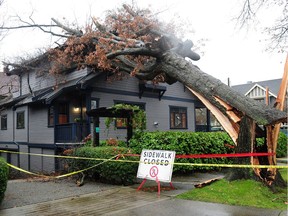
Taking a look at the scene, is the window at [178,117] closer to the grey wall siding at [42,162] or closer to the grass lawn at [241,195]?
the grey wall siding at [42,162]

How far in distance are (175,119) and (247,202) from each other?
591 inches

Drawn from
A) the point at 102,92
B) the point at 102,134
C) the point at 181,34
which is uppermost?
the point at 181,34

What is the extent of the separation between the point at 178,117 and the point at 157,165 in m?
13.4

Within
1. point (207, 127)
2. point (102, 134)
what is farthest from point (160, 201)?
point (207, 127)

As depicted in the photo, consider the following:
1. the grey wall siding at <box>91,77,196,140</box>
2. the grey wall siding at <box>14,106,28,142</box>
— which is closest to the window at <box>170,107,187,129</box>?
the grey wall siding at <box>91,77,196,140</box>

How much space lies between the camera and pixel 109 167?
1012 cm

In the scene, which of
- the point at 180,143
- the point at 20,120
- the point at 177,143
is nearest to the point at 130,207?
the point at 177,143

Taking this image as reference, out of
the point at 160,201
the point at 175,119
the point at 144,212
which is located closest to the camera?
the point at 144,212

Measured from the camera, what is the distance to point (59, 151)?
1766 centimetres

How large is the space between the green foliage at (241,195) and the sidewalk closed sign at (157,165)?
94 cm

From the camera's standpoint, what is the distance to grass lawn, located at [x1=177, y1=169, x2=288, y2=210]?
6.91m

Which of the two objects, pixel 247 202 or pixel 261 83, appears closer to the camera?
pixel 247 202

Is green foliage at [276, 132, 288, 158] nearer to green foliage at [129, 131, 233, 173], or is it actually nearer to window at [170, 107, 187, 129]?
window at [170, 107, 187, 129]

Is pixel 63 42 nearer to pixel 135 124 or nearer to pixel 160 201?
pixel 135 124
